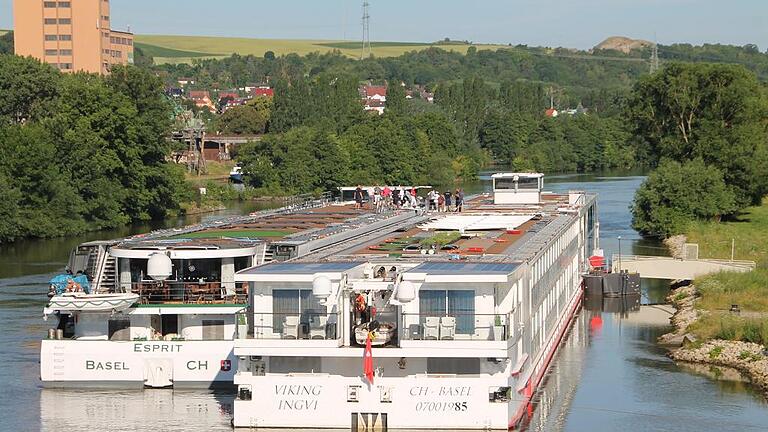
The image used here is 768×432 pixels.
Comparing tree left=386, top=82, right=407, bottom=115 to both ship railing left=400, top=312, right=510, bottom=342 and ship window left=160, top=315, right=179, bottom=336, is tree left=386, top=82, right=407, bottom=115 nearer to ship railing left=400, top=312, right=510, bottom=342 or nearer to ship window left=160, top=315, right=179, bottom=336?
ship window left=160, top=315, right=179, bottom=336

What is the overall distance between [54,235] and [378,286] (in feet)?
155

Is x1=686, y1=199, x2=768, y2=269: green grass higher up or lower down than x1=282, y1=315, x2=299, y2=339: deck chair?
lower down

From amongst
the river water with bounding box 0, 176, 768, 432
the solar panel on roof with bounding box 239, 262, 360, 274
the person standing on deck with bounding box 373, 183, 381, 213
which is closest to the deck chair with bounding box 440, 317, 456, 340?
the solar panel on roof with bounding box 239, 262, 360, 274

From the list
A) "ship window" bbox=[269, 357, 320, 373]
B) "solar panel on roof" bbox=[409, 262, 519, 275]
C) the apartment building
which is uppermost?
the apartment building

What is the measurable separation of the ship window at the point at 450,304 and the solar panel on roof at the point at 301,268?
1.82 m

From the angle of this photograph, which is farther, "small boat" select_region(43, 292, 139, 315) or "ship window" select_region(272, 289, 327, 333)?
"small boat" select_region(43, 292, 139, 315)

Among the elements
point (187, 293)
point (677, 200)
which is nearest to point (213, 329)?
point (187, 293)

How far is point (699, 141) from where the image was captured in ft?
244

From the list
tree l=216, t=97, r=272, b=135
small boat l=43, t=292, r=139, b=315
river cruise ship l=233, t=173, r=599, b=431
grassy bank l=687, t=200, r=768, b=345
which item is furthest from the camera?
tree l=216, t=97, r=272, b=135

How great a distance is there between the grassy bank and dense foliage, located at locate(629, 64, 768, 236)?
3.24m

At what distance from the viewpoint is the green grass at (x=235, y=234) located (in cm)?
3588

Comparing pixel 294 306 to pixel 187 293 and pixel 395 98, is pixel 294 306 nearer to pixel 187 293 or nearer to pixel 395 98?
pixel 187 293

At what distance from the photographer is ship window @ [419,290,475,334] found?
81.2 feet

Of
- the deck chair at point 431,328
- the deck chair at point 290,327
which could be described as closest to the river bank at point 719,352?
the deck chair at point 431,328
